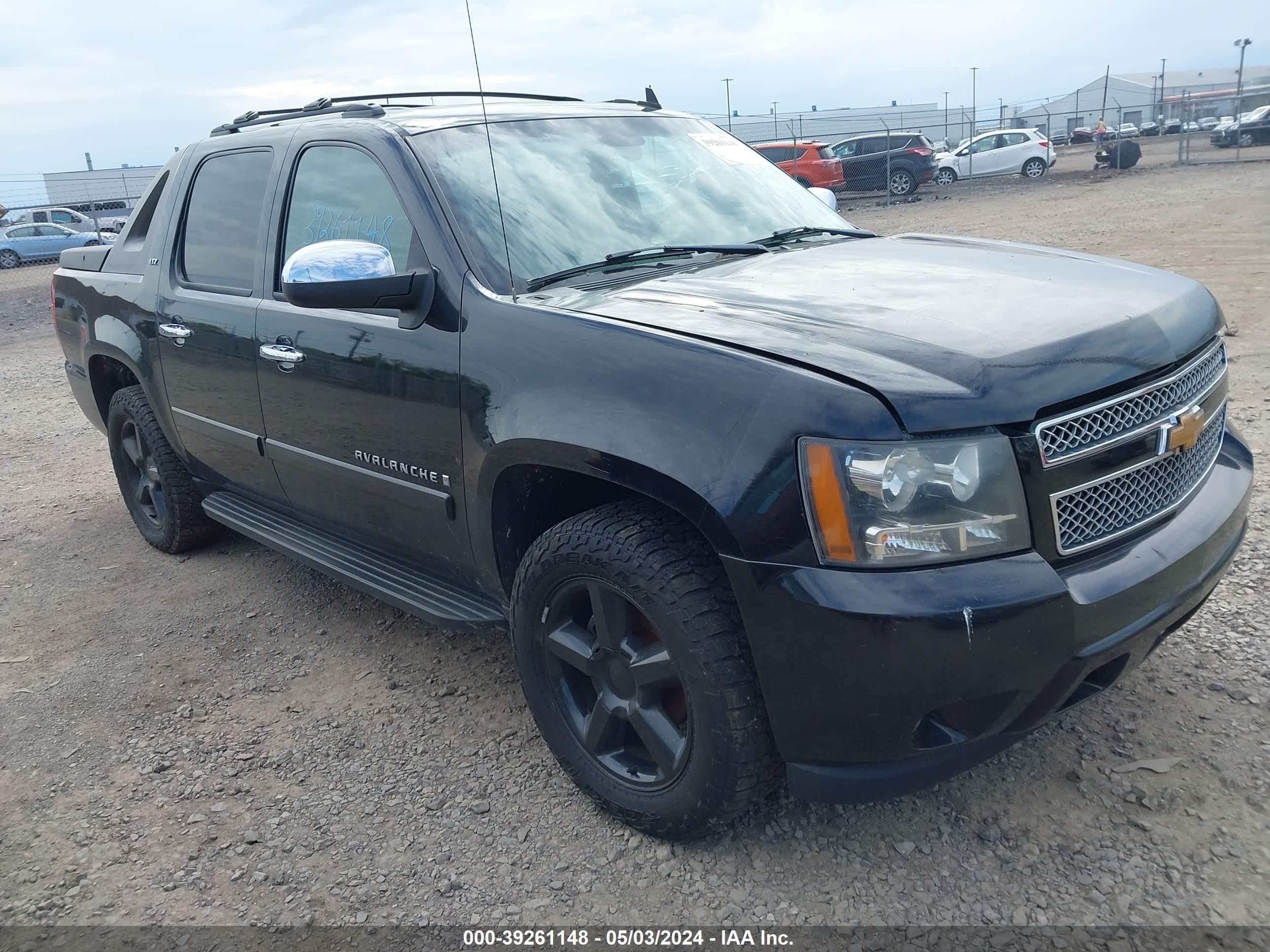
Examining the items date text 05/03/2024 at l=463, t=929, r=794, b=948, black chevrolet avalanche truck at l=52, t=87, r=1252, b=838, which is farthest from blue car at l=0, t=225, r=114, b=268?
date text 05/03/2024 at l=463, t=929, r=794, b=948

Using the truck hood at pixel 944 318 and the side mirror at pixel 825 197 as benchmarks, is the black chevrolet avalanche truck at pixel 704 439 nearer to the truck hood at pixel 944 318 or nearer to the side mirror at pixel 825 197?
the truck hood at pixel 944 318

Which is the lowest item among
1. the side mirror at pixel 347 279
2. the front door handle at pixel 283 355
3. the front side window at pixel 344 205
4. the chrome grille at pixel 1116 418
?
the chrome grille at pixel 1116 418

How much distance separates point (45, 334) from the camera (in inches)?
543

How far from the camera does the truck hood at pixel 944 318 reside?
203cm

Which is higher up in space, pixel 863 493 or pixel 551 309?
pixel 551 309

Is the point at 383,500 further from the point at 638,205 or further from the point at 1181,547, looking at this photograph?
the point at 1181,547

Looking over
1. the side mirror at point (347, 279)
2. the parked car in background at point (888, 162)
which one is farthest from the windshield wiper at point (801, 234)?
the parked car in background at point (888, 162)

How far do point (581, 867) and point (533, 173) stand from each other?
6.61 feet

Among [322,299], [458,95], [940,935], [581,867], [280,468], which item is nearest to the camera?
[940,935]

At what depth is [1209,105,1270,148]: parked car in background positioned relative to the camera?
1186 inches

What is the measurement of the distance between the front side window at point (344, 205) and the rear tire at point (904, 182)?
22828mm

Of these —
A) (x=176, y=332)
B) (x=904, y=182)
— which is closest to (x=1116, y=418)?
(x=176, y=332)

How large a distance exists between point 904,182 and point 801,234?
891 inches

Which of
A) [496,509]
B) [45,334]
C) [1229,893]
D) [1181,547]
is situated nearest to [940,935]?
[1229,893]
